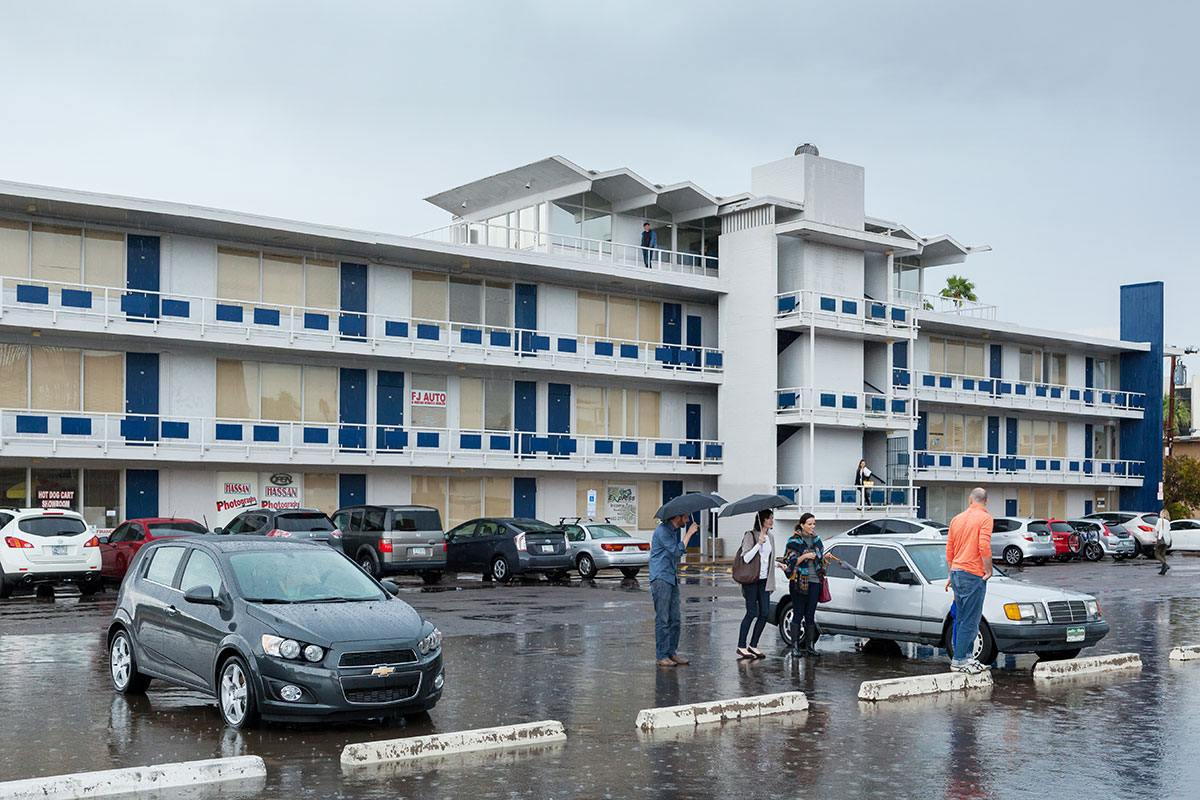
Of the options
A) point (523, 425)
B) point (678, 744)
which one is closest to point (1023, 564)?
point (523, 425)

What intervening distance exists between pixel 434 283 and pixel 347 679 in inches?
1147

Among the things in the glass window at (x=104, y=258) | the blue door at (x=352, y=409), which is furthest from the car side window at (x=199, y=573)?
the blue door at (x=352, y=409)

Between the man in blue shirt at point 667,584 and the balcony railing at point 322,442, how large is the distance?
21.2m

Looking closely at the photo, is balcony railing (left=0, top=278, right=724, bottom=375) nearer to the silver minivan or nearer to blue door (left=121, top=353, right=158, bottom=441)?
blue door (left=121, top=353, right=158, bottom=441)

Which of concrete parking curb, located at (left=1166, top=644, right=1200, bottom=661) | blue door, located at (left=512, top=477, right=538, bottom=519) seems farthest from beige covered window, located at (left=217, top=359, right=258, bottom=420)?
concrete parking curb, located at (left=1166, top=644, right=1200, bottom=661)

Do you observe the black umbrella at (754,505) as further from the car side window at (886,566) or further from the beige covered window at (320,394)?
the beige covered window at (320,394)

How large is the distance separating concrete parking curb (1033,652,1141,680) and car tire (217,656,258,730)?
8365 millimetres

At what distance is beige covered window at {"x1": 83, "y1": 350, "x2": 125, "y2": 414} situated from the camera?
32500 mm

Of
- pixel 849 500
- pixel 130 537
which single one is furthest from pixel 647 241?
pixel 130 537

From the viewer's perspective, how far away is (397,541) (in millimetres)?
28656

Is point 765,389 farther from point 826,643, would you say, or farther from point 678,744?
point 678,744

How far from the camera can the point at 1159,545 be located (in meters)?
35.6

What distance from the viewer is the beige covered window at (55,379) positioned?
31766 mm

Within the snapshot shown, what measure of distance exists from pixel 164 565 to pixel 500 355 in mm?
26547
